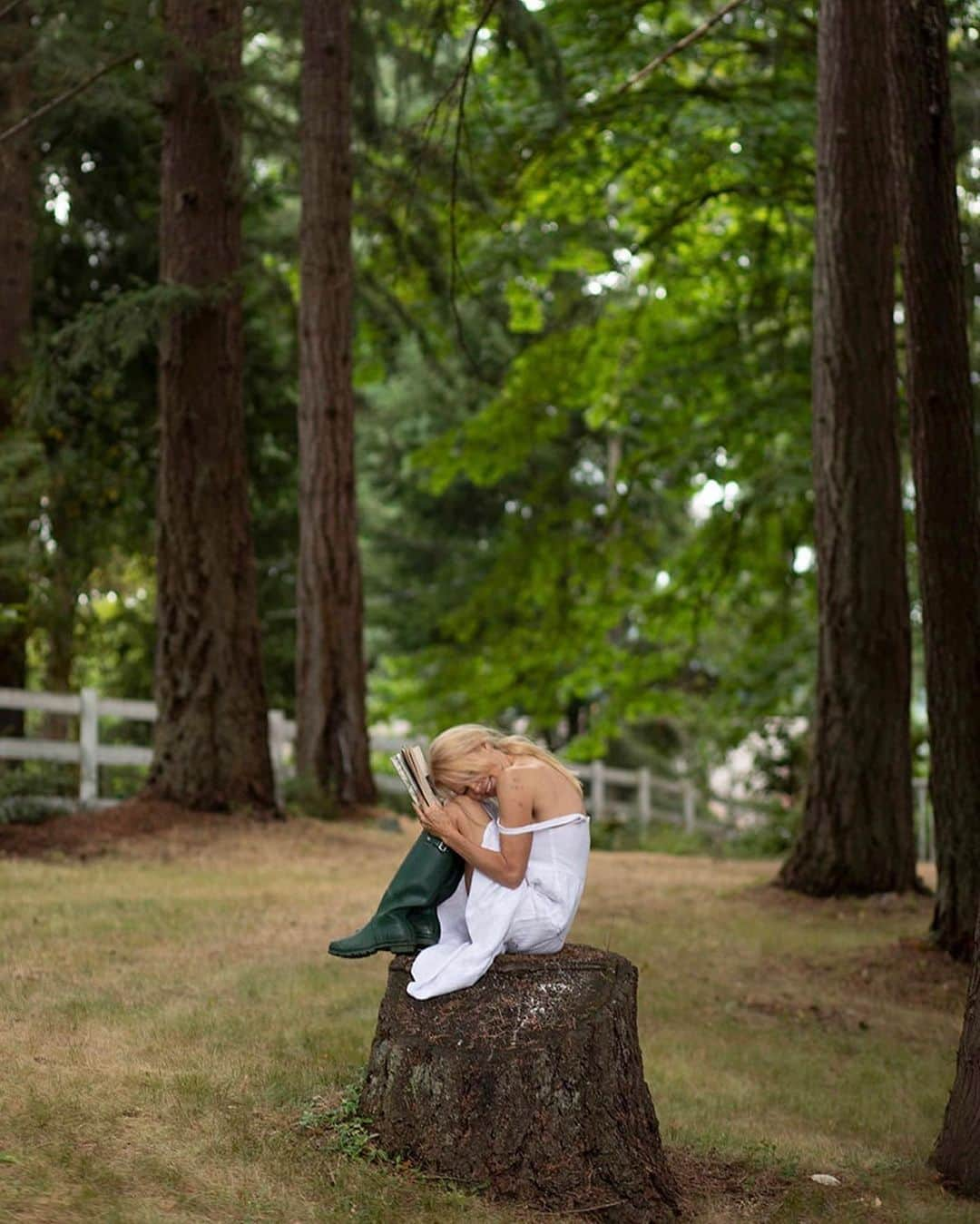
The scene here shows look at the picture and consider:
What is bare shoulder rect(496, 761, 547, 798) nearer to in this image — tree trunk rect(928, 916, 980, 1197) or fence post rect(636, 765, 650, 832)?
tree trunk rect(928, 916, 980, 1197)

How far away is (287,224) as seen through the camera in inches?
912

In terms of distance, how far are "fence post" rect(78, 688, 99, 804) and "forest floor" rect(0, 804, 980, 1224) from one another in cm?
163

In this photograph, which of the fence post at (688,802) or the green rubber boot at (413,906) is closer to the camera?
the green rubber boot at (413,906)

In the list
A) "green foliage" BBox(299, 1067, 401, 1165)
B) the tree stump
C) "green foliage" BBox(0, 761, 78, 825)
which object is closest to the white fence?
"green foliage" BBox(0, 761, 78, 825)

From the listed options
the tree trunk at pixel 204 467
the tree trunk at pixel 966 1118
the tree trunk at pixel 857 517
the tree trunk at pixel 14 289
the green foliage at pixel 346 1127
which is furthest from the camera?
the tree trunk at pixel 14 289

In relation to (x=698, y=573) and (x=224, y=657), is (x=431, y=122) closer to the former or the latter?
(x=224, y=657)

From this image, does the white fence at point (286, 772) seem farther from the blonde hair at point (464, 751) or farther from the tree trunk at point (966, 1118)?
the blonde hair at point (464, 751)

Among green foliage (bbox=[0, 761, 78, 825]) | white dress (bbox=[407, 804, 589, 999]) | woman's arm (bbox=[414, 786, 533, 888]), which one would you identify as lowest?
green foliage (bbox=[0, 761, 78, 825])

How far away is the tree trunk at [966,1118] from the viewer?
5820mm

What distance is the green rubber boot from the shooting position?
537 cm

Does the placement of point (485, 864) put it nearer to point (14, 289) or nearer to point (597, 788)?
point (14, 289)

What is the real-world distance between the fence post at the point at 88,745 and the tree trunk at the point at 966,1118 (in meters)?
10.3

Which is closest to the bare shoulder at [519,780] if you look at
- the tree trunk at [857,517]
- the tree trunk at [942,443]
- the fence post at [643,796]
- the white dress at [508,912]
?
the white dress at [508,912]

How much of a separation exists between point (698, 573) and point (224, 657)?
686 cm
